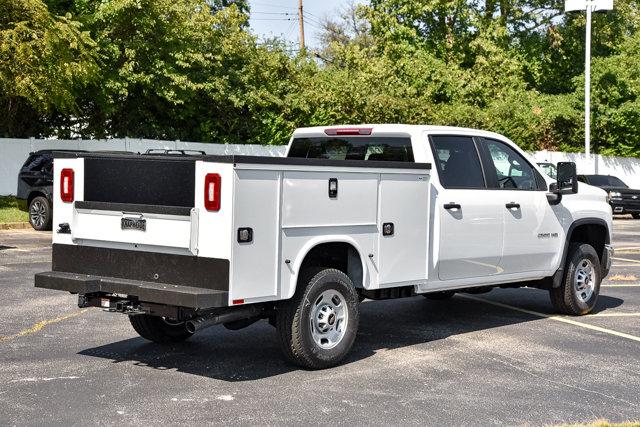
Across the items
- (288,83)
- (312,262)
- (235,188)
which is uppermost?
(288,83)

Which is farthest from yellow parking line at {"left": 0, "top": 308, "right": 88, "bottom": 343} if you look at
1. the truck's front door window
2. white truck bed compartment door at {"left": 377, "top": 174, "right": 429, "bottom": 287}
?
the truck's front door window

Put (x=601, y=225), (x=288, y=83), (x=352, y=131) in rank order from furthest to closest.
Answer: (x=288, y=83), (x=601, y=225), (x=352, y=131)

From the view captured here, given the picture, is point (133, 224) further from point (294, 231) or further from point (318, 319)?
point (318, 319)

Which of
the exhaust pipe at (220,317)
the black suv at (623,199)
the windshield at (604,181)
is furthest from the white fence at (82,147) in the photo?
the exhaust pipe at (220,317)

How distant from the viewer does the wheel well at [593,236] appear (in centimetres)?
1112

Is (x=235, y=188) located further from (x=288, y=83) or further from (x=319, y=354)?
(x=288, y=83)

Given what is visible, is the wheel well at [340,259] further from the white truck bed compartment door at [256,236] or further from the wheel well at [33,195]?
the wheel well at [33,195]

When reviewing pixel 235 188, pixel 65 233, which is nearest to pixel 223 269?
pixel 235 188

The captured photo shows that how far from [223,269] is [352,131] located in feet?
9.83

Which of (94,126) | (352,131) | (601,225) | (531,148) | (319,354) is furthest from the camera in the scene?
(531,148)

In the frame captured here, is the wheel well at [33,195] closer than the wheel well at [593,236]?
No

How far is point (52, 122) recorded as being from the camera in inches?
1277

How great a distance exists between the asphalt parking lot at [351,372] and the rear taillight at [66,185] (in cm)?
140

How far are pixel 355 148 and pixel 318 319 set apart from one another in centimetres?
229
